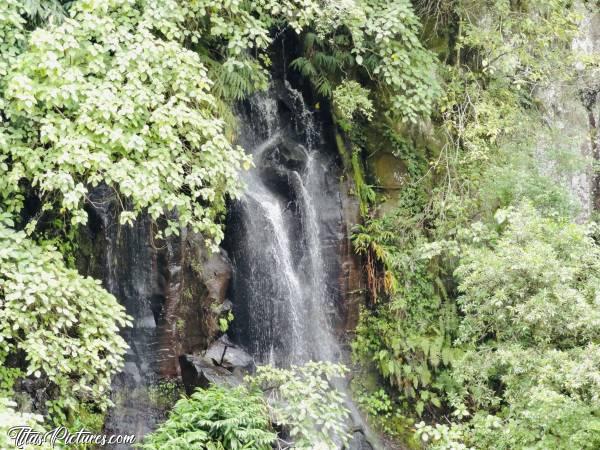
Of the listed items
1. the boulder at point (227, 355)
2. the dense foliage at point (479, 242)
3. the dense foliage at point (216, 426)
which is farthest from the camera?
the boulder at point (227, 355)

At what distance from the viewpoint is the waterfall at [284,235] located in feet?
35.7

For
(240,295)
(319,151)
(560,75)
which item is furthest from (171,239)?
(560,75)

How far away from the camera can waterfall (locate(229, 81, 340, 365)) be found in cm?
1089

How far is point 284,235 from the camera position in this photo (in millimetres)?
11344

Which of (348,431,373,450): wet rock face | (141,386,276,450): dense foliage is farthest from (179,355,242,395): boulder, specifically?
(348,431,373,450): wet rock face

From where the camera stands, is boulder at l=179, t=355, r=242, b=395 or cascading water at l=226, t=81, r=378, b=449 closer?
boulder at l=179, t=355, r=242, b=395

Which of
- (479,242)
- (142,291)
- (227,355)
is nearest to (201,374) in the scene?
(227,355)

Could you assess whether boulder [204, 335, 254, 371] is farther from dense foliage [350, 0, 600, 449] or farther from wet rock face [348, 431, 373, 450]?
dense foliage [350, 0, 600, 449]

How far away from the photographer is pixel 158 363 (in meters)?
9.77

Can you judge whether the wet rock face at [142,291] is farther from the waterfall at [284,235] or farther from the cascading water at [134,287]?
the waterfall at [284,235]

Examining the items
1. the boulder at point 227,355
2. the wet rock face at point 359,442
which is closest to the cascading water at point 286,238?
the wet rock face at point 359,442

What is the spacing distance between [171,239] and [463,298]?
4.53 m

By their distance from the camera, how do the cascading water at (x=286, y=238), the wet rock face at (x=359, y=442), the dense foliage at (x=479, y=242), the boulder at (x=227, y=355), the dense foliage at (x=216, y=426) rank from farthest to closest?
the cascading water at (x=286, y=238), the wet rock face at (x=359, y=442), the boulder at (x=227, y=355), the dense foliage at (x=479, y=242), the dense foliage at (x=216, y=426)

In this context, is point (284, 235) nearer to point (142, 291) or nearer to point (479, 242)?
point (142, 291)
